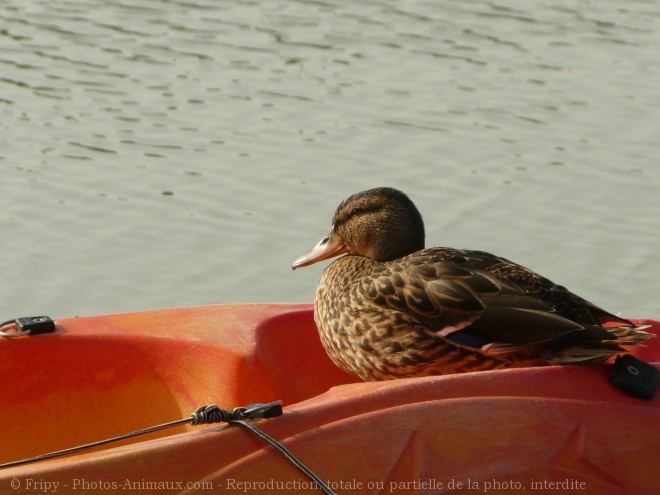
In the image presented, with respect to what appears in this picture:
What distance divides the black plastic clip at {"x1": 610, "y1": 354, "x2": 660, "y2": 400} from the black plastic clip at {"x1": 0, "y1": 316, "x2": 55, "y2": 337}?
6.50 feet

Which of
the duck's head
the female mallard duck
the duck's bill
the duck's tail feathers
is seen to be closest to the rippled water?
the duck's bill

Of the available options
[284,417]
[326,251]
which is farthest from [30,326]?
[284,417]

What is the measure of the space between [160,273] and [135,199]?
0.97 metres

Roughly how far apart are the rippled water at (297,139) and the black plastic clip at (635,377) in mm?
2468

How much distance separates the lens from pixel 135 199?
317 inches

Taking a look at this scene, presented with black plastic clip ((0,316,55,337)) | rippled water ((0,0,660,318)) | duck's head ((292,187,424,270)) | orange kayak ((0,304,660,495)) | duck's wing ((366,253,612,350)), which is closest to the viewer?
orange kayak ((0,304,660,495))

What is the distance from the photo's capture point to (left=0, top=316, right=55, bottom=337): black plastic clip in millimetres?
5023

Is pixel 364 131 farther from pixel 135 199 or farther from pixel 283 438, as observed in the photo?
pixel 283 438

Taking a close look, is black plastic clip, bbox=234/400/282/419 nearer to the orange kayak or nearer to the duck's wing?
the orange kayak

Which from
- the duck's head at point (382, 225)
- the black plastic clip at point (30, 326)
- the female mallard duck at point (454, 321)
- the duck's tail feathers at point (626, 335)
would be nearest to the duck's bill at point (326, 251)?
the duck's head at point (382, 225)

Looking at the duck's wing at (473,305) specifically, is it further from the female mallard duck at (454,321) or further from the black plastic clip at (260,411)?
the black plastic clip at (260,411)

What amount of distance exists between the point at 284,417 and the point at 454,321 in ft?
2.26

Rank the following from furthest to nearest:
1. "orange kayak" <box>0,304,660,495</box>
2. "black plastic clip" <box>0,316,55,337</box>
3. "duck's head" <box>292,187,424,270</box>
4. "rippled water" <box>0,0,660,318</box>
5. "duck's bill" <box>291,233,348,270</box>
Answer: "rippled water" <box>0,0,660,318</box> < "duck's bill" <box>291,233,348,270</box> < "duck's head" <box>292,187,424,270</box> < "black plastic clip" <box>0,316,55,337</box> < "orange kayak" <box>0,304,660,495</box>

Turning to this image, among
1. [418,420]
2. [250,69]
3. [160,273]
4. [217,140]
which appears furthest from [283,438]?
[250,69]
